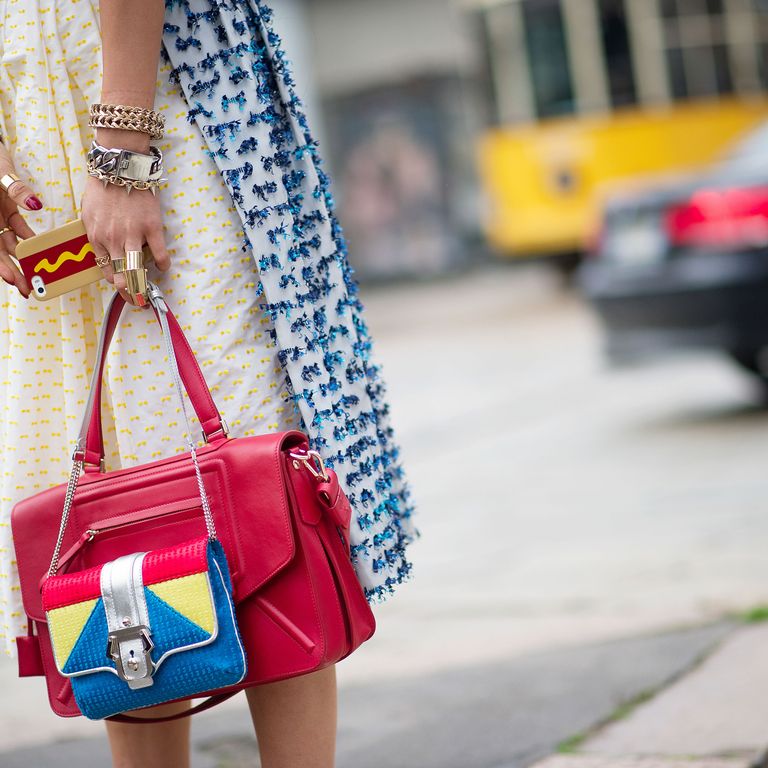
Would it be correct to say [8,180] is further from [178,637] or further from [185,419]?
[178,637]

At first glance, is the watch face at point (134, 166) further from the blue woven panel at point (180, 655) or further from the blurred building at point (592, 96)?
the blurred building at point (592, 96)

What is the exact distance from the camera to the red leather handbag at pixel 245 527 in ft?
5.09

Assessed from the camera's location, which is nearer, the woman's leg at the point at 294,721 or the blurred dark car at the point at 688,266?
the woman's leg at the point at 294,721

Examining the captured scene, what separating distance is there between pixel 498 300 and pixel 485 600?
42.3ft

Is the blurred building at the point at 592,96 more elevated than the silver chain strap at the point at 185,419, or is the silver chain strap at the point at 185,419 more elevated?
the blurred building at the point at 592,96

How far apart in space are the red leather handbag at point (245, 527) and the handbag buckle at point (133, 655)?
0.10 m

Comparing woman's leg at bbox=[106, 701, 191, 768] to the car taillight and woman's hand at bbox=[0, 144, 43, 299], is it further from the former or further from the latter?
the car taillight

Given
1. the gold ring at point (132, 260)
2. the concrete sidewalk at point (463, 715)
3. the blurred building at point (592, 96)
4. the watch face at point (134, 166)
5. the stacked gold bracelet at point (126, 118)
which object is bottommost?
the concrete sidewalk at point (463, 715)

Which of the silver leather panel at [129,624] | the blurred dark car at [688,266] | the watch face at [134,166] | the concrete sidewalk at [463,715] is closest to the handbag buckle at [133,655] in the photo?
the silver leather panel at [129,624]

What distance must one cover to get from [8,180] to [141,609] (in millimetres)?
591

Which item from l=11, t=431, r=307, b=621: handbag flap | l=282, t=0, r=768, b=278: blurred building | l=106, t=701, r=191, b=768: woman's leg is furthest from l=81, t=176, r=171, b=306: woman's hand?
l=282, t=0, r=768, b=278: blurred building

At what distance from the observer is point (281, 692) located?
173 cm

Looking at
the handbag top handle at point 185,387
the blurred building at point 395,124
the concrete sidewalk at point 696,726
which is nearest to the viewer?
the handbag top handle at point 185,387

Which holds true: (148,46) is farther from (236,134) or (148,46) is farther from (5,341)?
(5,341)
